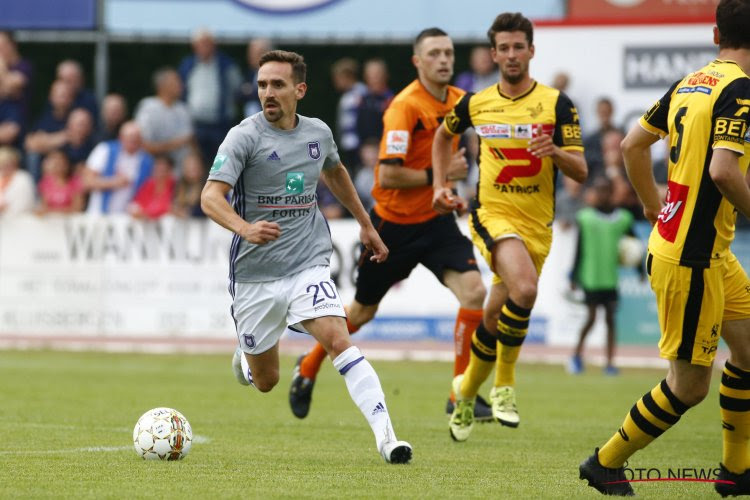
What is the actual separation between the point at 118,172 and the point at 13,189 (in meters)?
1.64

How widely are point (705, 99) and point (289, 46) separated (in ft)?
54.3

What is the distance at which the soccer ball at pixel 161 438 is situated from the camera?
A: 8008 mm

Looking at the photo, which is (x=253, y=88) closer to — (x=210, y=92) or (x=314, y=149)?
(x=210, y=92)

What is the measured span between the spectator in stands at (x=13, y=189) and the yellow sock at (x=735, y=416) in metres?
15.2

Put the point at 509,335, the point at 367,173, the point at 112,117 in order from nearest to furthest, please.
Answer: the point at 509,335
the point at 367,173
the point at 112,117

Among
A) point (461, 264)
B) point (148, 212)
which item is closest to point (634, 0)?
point (148, 212)

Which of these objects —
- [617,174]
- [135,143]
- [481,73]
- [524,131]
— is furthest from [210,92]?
[524,131]

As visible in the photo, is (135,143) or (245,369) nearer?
(245,369)

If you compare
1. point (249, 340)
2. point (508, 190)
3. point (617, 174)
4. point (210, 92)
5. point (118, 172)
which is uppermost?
point (508, 190)

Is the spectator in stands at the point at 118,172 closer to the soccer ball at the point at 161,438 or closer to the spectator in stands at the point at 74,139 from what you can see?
the spectator in stands at the point at 74,139

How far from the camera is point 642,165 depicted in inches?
278

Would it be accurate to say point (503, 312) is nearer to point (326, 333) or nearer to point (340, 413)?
point (326, 333)

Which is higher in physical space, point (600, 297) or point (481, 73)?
point (481, 73)

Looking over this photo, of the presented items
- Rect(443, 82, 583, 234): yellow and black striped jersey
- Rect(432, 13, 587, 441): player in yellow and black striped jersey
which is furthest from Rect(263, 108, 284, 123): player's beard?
Rect(443, 82, 583, 234): yellow and black striped jersey
